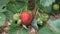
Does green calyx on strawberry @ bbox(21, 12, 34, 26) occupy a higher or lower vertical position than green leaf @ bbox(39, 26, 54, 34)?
higher

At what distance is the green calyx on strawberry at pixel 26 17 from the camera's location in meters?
0.92

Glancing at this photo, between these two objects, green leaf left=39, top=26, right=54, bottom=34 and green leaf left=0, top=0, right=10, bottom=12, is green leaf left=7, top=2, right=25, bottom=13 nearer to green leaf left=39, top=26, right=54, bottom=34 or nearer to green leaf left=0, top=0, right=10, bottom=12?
green leaf left=0, top=0, right=10, bottom=12

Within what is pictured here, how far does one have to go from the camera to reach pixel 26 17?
931 millimetres

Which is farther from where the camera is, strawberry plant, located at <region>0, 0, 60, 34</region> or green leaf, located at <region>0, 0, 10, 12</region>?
green leaf, located at <region>0, 0, 10, 12</region>

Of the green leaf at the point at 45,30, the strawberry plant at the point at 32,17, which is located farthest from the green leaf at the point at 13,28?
the green leaf at the point at 45,30

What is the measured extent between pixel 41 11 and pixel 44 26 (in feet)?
0.27

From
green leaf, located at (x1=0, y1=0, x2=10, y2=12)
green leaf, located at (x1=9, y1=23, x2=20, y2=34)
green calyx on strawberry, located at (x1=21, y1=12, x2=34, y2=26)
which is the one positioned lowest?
green leaf, located at (x1=9, y1=23, x2=20, y2=34)

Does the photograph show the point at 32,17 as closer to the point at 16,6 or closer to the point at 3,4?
the point at 16,6

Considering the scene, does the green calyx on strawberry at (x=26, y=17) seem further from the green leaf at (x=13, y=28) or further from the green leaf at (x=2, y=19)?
the green leaf at (x=2, y=19)

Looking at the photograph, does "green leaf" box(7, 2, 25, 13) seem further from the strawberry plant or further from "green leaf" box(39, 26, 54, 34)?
"green leaf" box(39, 26, 54, 34)

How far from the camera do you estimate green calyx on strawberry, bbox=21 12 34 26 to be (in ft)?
3.03

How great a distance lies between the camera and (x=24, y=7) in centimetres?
97

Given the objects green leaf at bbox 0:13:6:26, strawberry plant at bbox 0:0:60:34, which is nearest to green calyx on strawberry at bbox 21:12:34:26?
strawberry plant at bbox 0:0:60:34

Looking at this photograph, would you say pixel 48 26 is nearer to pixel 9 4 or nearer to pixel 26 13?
pixel 26 13
